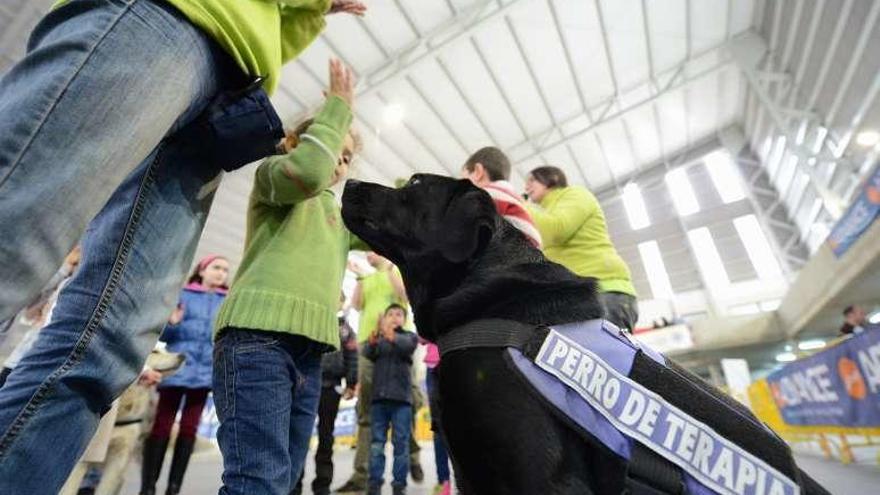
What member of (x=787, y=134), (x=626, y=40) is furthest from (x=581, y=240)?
(x=787, y=134)

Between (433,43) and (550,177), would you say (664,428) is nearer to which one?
(550,177)

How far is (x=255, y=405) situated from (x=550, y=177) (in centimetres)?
184

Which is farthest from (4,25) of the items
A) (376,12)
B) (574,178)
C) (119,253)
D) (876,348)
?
(574,178)

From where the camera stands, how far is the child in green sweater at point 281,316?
107 cm

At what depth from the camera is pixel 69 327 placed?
0.79m

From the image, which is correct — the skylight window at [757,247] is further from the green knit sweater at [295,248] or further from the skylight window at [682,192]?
the green knit sweater at [295,248]

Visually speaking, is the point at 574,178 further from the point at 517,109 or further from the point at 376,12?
the point at 376,12

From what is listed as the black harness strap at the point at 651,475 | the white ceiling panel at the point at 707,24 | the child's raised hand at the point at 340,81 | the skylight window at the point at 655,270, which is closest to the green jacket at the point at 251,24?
the child's raised hand at the point at 340,81

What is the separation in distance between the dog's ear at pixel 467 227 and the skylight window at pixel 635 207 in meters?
16.7

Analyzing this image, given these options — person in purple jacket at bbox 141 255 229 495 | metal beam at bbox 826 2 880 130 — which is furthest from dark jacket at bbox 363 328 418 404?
metal beam at bbox 826 2 880 130

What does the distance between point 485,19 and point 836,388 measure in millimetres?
7900

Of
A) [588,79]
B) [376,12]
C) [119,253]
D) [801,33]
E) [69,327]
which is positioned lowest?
[69,327]

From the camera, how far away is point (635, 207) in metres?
16.8

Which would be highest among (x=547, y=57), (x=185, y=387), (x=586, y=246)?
(x=547, y=57)
